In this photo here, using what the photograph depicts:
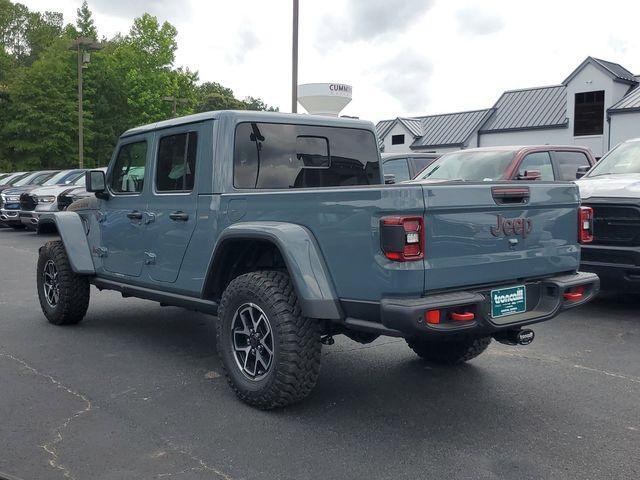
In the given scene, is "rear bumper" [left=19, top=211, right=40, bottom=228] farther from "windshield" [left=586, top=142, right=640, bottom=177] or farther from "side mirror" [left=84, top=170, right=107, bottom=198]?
"windshield" [left=586, top=142, right=640, bottom=177]

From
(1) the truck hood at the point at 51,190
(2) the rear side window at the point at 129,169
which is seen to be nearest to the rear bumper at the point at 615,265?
(2) the rear side window at the point at 129,169

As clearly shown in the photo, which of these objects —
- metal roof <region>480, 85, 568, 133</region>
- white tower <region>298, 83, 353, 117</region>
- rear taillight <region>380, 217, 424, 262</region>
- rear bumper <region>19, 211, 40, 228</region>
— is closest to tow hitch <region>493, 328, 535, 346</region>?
rear taillight <region>380, 217, 424, 262</region>

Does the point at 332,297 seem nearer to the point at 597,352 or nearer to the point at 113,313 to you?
the point at 597,352

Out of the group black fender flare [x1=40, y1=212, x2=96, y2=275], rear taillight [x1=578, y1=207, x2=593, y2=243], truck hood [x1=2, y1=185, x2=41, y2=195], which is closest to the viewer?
rear taillight [x1=578, y1=207, x2=593, y2=243]

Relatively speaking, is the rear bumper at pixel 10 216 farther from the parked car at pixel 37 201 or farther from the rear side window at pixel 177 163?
the rear side window at pixel 177 163

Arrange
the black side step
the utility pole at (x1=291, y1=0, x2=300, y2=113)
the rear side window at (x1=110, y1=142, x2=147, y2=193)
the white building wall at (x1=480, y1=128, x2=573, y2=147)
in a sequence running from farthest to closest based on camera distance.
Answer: the white building wall at (x1=480, y1=128, x2=573, y2=147), the utility pole at (x1=291, y1=0, x2=300, y2=113), the rear side window at (x1=110, y1=142, x2=147, y2=193), the black side step

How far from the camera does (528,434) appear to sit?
3637 millimetres

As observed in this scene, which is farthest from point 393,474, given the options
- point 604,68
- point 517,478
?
point 604,68

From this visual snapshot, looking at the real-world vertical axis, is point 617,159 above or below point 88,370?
above

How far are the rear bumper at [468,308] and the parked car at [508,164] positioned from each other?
13.6ft

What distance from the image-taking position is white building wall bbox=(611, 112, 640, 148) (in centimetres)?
3180

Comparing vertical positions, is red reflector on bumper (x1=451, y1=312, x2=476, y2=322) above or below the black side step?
above

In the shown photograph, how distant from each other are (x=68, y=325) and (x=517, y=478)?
4809 millimetres

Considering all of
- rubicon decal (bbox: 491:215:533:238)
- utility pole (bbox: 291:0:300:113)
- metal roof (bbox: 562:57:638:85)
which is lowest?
rubicon decal (bbox: 491:215:533:238)
